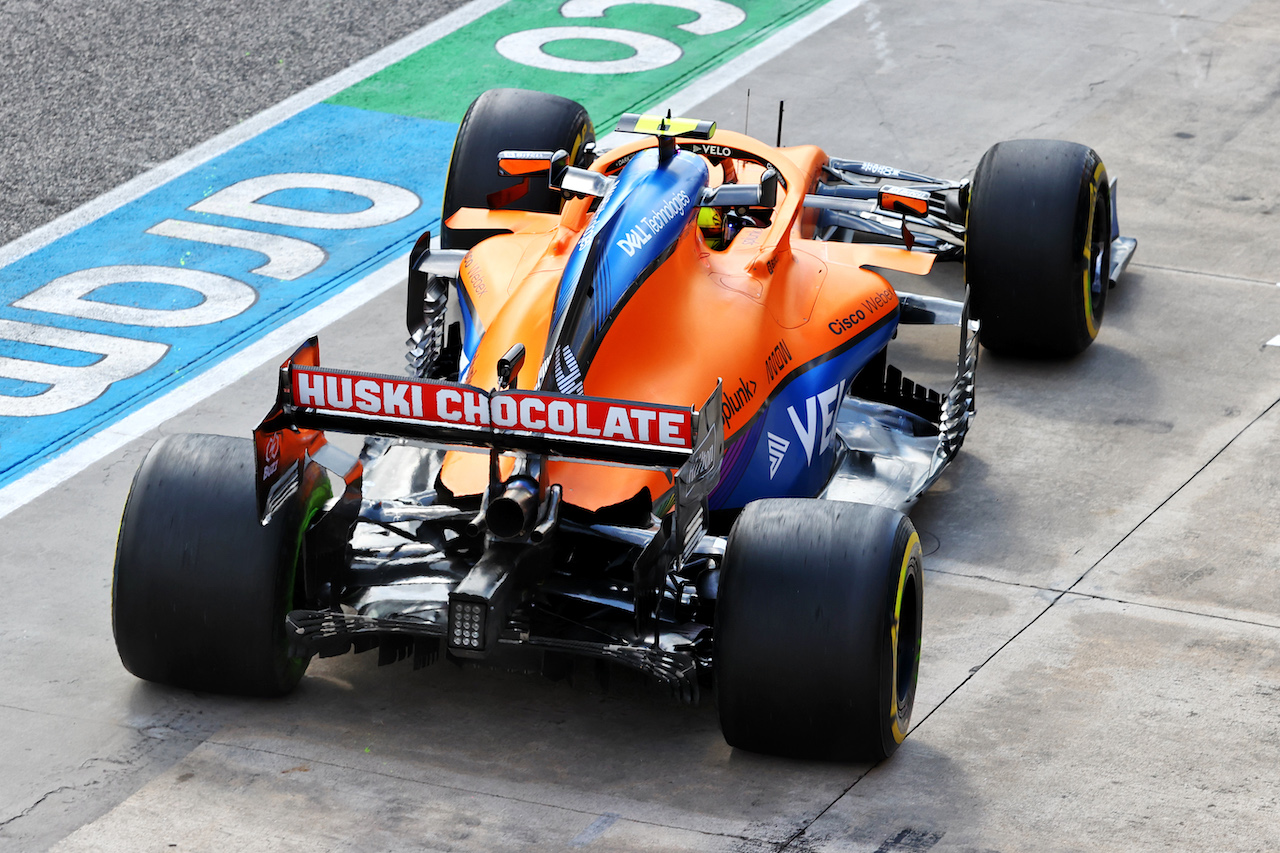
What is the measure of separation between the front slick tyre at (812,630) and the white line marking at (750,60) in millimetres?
6165

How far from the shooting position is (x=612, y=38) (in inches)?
568

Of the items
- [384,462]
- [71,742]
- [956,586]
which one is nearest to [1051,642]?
[956,586]

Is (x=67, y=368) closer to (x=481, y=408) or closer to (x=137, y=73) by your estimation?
(x=481, y=408)

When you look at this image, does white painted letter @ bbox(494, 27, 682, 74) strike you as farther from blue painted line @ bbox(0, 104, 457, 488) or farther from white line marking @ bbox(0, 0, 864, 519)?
blue painted line @ bbox(0, 104, 457, 488)

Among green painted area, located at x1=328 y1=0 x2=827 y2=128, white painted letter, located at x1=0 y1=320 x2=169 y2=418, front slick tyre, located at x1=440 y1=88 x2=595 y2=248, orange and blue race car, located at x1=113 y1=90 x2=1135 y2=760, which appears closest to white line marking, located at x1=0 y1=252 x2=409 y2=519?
white painted letter, located at x1=0 y1=320 x2=169 y2=418

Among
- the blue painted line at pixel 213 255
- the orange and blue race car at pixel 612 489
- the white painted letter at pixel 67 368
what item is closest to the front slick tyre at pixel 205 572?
the orange and blue race car at pixel 612 489

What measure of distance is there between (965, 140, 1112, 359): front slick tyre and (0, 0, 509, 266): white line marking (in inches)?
213

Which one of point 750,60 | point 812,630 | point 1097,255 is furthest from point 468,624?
point 750,60

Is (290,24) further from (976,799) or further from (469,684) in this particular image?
(976,799)

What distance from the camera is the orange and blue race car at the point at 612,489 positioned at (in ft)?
19.0

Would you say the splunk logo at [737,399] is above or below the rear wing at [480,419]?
below

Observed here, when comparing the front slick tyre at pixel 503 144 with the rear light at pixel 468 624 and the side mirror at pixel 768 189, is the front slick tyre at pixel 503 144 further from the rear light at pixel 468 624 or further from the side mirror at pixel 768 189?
the rear light at pixel 468 624

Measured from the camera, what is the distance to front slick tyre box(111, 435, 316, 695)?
6.12 metres

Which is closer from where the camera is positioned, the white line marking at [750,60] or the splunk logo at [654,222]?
the splunk logo at [654,222]
